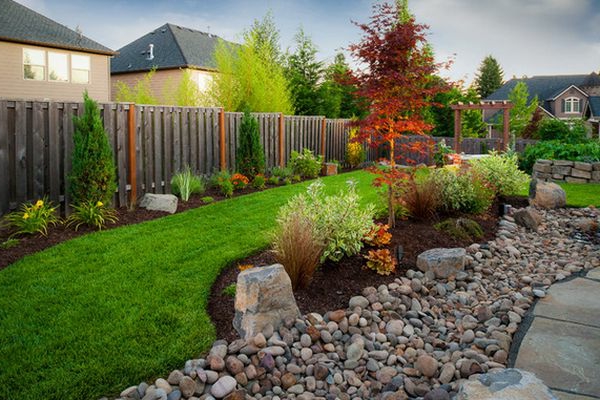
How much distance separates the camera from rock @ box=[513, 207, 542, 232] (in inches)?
274

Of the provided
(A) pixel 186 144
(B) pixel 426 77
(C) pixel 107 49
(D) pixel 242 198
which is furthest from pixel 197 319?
(C) pixel 107 49

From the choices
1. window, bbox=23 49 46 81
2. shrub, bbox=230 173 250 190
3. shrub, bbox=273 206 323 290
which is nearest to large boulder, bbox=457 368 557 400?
shrub, bbox=273 206 323 290

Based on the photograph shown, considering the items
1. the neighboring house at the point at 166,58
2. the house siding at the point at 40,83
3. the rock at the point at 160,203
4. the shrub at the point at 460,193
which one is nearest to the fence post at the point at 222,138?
the rock at the point at 160,203

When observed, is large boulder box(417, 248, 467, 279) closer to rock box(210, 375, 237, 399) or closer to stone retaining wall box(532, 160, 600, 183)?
rock box(210, 375, 237, 399)

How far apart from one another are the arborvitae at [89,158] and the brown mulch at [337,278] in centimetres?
296

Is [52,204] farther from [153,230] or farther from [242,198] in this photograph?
[242,198]

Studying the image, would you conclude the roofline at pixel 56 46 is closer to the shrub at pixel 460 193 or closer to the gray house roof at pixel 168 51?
the gray house roof at pixel 168 51

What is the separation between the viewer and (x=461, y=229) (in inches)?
238

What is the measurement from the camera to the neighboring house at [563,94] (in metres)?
39.8

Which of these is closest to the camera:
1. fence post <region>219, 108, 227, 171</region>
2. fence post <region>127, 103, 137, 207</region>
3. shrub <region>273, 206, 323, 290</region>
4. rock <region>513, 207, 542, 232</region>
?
shrub <region>273, 206, 323, 290</region>

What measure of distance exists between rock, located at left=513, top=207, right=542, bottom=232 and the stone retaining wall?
5796mm

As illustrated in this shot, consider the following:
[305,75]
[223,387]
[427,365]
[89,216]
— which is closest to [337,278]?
[427,365]

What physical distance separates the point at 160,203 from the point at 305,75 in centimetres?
1428

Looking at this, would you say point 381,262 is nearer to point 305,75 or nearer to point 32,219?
point 32,219
